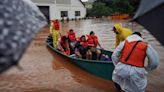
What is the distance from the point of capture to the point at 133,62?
5688 mm

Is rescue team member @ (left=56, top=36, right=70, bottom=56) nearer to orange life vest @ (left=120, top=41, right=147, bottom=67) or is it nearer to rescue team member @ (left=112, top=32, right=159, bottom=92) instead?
rescue team member @ (left=112, top=32, right=159, bottom=92)

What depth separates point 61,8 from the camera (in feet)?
161

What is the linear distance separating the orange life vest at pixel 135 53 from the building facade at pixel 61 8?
1573 inches

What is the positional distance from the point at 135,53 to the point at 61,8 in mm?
44251

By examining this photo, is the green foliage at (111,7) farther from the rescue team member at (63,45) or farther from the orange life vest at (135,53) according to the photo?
the orange life vest at (135,53)

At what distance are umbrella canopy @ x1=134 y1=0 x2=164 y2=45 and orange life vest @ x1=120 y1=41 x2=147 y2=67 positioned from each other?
3.07 m

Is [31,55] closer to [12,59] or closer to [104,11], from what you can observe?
[12,59]

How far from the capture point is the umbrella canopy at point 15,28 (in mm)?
1173

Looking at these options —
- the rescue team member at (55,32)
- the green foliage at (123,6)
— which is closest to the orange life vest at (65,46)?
the rescue team member at (55,32)

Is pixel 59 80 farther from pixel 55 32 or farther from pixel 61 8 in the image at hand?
pixel 61 8

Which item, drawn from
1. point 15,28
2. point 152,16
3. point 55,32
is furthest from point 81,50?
point 15,28

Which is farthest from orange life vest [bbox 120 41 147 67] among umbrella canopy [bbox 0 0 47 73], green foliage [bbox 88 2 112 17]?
green foliage [bbox 88 2 112 17]

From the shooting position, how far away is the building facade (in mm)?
46438

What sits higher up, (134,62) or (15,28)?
(15,28)
